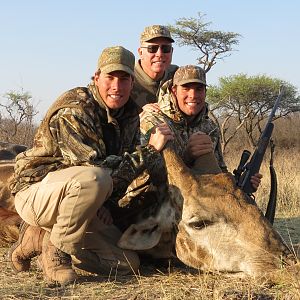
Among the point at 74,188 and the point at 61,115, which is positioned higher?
the point at 61,115

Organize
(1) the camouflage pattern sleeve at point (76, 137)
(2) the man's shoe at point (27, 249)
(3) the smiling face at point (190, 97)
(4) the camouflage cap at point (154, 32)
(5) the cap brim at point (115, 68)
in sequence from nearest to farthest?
(1) the camouflage pattern sleeve at point (76, 137)
(5) the cap brim at point (115, 68)
(2) the man's shoe at point (27, 249)
(3) the smiling face at point (190, 97)
(4) the camouflage cap at point (154, 32)

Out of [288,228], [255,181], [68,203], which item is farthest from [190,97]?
[288,228]

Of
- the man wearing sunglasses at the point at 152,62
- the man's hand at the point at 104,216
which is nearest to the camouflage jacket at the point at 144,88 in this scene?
the man wearing sunglasses at the point at 152,62

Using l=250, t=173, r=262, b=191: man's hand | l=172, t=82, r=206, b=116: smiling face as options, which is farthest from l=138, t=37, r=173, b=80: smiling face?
l=250, t=173, r=262, b=191: man's hand

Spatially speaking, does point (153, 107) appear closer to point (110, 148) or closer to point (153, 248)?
point (110, 148)

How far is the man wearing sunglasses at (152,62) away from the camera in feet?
20.0

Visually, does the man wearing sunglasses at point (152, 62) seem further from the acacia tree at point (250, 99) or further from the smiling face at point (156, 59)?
the acacia tree at point (250, 99)

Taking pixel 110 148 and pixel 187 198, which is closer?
pixel 187 198

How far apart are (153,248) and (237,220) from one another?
2.37ft

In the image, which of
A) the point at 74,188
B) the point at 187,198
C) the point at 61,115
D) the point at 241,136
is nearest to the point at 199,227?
the point at 187,198

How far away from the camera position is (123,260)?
163 inches

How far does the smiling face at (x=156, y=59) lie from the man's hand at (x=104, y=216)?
2118mm

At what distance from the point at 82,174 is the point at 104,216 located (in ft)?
1.87

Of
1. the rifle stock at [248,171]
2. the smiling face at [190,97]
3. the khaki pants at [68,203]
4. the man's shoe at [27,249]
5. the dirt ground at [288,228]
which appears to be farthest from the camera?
the dirt ground at [288,228]
